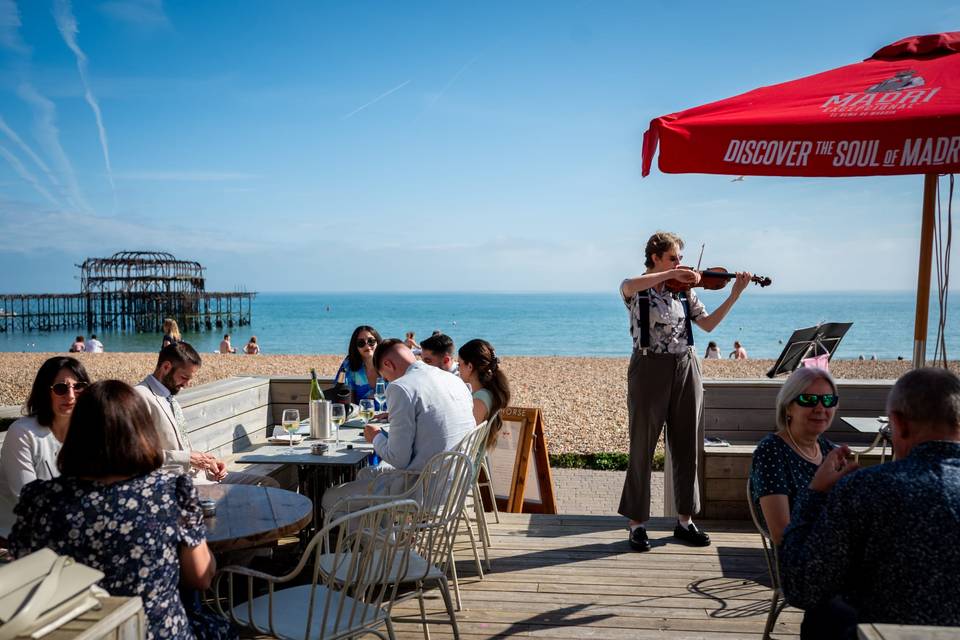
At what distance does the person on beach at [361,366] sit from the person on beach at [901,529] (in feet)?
14.3

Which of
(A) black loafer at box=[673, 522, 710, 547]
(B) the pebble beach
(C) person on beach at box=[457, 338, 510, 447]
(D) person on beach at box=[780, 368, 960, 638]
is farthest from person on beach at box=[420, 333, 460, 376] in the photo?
(B) the pebble beach

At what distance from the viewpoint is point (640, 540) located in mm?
4371

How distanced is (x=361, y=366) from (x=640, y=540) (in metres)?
2.80

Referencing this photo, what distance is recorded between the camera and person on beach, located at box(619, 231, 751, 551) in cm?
434

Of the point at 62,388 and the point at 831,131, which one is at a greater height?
the point at 831,131

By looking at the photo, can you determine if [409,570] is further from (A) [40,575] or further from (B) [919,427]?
(B) [919,427]

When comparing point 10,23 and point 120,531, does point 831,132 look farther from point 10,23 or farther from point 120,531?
point 10,23

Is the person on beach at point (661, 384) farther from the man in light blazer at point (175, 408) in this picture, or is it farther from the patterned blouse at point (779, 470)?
the man in light blazer at point (175, 408)

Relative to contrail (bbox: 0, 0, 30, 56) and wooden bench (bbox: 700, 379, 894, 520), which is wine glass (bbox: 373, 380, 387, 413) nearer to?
wooden bench (bbox: 700, 379, 894, 520)

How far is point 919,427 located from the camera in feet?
5.77

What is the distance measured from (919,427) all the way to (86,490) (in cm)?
214

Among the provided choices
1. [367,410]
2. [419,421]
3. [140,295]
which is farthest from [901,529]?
[140,295]

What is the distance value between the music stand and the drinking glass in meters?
2.80

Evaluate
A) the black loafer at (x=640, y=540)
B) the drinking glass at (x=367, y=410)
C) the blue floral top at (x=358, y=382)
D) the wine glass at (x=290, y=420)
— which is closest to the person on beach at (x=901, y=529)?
the black loafer at (x=640, y=540)
